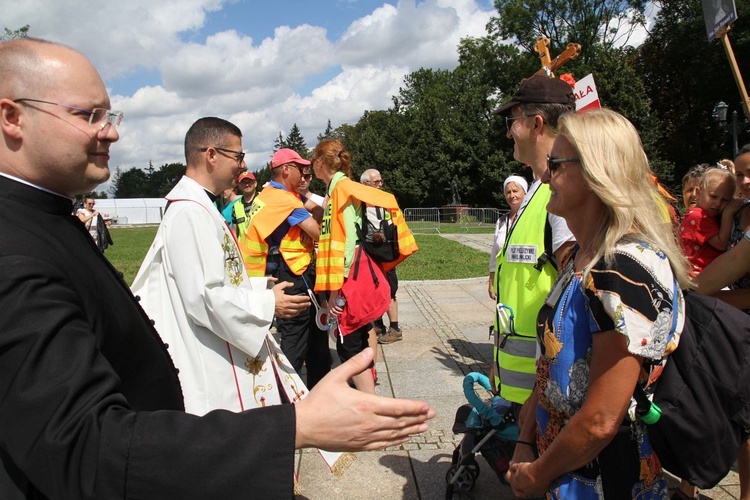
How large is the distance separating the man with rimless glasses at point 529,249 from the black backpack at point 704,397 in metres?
0.64

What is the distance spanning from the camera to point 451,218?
1326 inches

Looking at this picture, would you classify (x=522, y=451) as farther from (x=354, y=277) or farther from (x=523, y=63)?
(x=523, y=63)

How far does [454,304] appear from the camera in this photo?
890 centimetres

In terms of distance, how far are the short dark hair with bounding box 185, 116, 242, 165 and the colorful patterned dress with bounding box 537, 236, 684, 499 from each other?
2.07 m

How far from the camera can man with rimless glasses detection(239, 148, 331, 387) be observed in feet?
14.5

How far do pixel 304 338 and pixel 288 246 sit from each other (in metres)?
0.81

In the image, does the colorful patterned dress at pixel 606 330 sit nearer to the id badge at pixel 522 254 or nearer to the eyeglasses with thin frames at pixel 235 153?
the id badge at pixel 522 254

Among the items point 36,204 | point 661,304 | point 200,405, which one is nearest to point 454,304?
point 200,405

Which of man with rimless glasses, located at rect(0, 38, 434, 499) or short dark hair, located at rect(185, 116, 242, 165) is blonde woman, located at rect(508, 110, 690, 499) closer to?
man with rimless glasses, located at rect(0, 38, 434, 499)

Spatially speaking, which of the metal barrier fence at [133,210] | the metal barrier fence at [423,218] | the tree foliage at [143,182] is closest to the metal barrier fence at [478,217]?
the metal barrier fence at [423,218]

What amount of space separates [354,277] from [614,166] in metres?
2.76

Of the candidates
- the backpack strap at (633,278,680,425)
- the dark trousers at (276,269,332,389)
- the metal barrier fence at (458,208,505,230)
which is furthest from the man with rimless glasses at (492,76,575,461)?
the metal barrier fence at (458,208,505,230)

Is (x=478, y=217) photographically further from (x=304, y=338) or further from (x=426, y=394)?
(x=304, y=338)

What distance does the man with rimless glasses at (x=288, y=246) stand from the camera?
443cm
